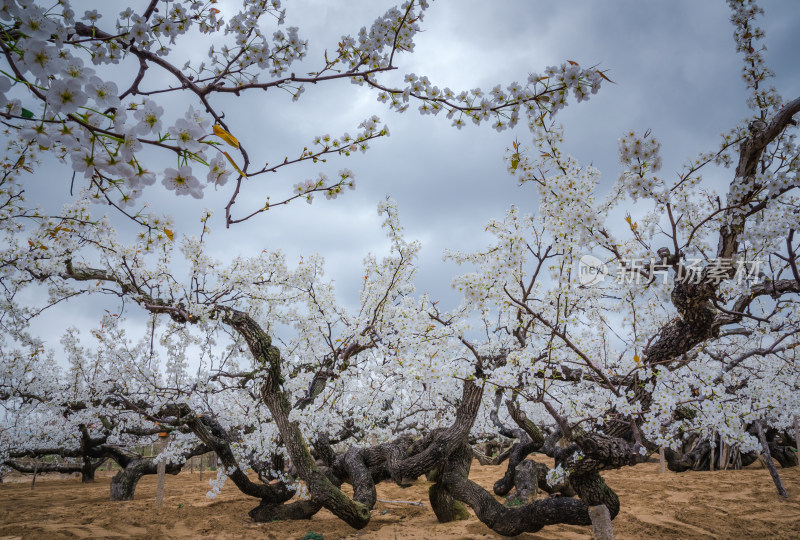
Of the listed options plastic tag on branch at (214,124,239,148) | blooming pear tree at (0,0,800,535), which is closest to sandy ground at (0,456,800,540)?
blooming pear tree at (0,0,800,535)

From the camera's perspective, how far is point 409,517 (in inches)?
262

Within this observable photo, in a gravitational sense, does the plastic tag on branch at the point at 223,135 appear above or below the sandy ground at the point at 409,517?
above

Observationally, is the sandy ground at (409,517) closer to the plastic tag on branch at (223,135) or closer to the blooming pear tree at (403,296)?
the blooming pear tree at (403,296)

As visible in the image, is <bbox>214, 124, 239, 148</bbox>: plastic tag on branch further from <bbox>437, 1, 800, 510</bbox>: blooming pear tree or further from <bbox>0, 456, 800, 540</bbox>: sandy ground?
<bbox>0, 456, 800, 540</bbox>: sandy ground

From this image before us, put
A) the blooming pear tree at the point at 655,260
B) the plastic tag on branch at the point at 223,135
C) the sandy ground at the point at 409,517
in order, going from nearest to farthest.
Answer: the plastic tag on branch at the point at 223,135
the blooming pear tree at the point at 655,260
the sandy ground at the point at 409,517

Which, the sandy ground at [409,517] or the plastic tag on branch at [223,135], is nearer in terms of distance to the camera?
the plastic tag on branch at [223,135]

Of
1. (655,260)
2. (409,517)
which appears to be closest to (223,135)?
(655,260)

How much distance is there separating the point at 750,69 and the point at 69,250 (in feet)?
26.6

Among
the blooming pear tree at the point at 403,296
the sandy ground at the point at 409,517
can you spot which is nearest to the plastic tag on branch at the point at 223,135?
the blooming pear tree at the point at 403,296

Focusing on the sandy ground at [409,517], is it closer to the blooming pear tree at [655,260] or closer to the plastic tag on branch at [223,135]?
the blooming pear tree at [655,260]

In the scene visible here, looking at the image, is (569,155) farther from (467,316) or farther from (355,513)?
(355,513)

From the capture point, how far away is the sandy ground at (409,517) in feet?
18.0

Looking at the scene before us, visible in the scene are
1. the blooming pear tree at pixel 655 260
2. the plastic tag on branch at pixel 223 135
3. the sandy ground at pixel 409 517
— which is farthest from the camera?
the sandy ground at pixel 409 517

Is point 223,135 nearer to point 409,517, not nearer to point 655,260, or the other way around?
point 655,260
